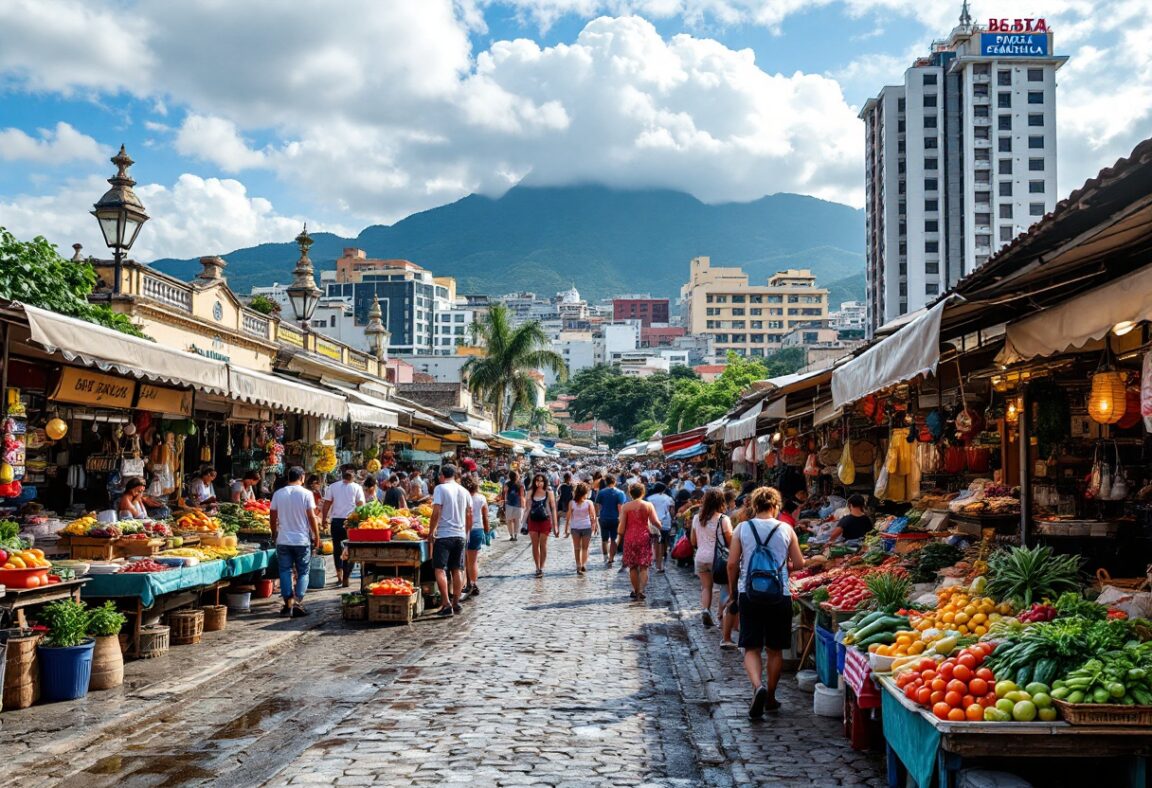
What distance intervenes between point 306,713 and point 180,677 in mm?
2037

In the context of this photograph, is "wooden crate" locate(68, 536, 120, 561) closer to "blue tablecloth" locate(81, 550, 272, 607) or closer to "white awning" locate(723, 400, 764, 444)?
"blue tablecloth" locate(81, 550, 272, 607)

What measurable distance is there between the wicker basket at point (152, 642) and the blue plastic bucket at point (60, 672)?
1.77 m

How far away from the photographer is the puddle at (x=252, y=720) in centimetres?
766

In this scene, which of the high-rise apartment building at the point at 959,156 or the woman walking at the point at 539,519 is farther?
the high-rise apartment building at the point at 959,156

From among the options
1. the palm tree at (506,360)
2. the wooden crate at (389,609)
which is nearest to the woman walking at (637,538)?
the wooden crate at (389,609)

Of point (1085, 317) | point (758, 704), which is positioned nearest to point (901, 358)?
point (1085, 317)

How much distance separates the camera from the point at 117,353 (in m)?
9.42

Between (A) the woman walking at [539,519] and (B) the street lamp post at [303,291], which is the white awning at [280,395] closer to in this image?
(A) the woman walking at [539,519]

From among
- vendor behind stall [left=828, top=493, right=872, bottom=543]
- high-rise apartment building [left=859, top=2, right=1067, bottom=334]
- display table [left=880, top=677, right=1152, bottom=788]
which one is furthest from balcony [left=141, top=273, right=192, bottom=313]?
high-rise apartment building [left=859, top=2, right=1067, bottom=334]

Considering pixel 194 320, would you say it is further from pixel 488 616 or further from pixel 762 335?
pixel 762 335

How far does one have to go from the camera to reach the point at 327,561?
62.3 ft

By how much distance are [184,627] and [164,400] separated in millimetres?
3643

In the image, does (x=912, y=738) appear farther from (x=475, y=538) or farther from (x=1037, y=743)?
(x=475, y=538)

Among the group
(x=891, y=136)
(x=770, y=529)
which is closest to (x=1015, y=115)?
(x=891, y=136)
